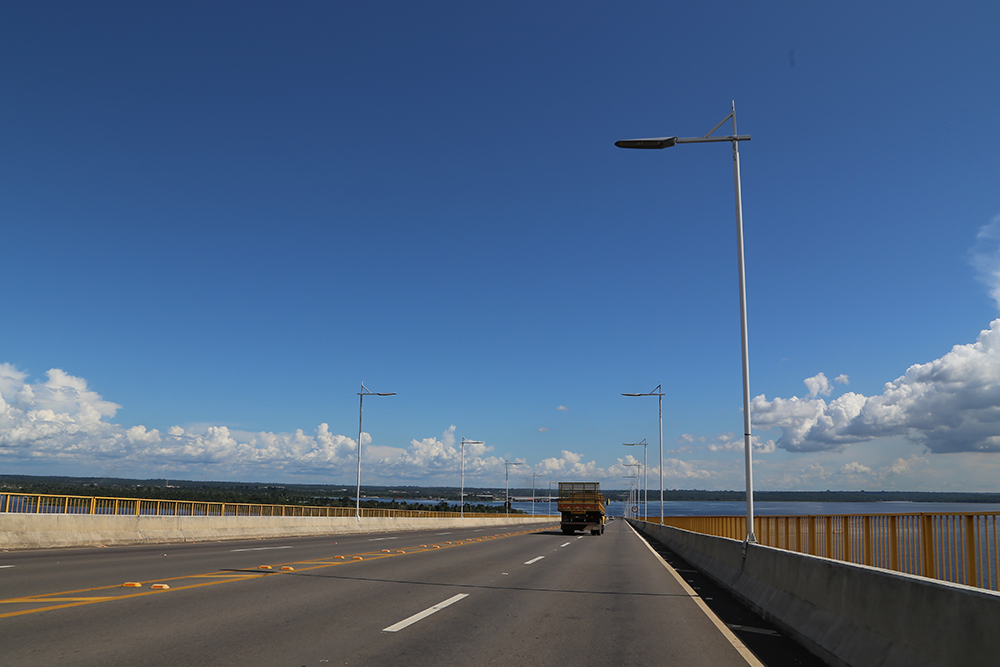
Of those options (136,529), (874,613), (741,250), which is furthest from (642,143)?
(136,529)

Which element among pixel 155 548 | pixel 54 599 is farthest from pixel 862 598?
pixel 155 548

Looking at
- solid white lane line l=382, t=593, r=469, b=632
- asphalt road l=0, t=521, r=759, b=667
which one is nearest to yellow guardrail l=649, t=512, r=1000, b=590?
asphalt road l=0, t=521, r=759, b=667

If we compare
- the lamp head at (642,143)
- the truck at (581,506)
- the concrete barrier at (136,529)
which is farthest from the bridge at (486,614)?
the truck at (581,506)

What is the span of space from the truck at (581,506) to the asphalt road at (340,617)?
92.9 feet

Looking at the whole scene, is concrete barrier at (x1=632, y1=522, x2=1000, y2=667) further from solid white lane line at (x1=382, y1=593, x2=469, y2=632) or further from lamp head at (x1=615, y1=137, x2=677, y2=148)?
lamp head at (x1=615, y1=137, x2=677, y2=148)

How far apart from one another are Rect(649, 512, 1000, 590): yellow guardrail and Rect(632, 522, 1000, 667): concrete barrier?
2.68 ft

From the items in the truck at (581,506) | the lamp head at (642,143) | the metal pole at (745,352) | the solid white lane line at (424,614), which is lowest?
the truck at (581,506)

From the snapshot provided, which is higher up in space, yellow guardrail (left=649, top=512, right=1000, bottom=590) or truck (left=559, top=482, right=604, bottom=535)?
yellow guardrail (left=649, top=512, right=1000, bottom=590)

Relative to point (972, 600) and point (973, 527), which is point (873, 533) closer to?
point (973, 527)

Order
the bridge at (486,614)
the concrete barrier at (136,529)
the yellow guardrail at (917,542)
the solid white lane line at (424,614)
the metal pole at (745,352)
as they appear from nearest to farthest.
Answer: the bridge at (486,614)
the yellow guardrail at (917,542)
the solid white lane line at (424,614)
the metal pole at (745,352)
the concrete barrier at (136,529)

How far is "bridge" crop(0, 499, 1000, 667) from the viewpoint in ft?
20.1

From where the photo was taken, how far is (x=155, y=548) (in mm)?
20906

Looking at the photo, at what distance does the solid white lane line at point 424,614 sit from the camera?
8258 mm

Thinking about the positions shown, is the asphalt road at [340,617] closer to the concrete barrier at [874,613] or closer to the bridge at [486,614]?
the bridge at [486,614]
